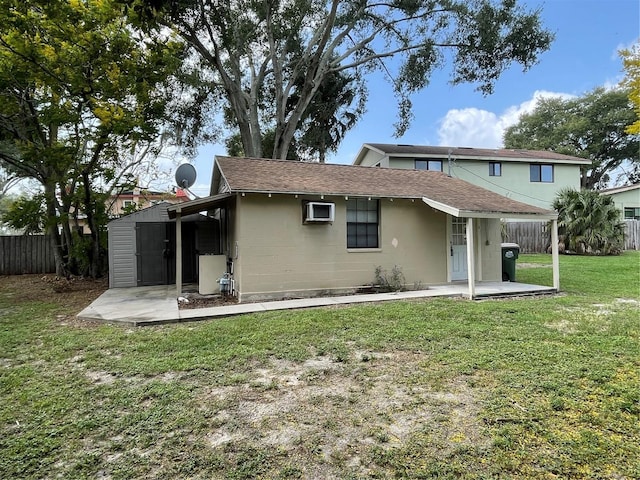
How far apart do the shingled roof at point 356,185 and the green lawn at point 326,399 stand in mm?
3453

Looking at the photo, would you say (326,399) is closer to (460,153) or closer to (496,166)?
(460,153)

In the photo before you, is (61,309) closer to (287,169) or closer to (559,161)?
(287,169)

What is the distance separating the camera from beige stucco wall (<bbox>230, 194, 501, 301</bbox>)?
28.0 ft

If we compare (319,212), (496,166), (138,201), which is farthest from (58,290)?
(496,166)

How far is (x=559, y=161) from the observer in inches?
967

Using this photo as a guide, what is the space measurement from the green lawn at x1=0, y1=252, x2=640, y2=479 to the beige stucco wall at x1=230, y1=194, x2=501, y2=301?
2.42 metres

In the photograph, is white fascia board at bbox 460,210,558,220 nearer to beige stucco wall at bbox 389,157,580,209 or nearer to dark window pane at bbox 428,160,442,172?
beige stucco wall at bbox 389,157,580,209

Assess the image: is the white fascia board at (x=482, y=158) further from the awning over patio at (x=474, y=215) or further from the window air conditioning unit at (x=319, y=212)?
the window air conditioning unit at (x=319, y=212)

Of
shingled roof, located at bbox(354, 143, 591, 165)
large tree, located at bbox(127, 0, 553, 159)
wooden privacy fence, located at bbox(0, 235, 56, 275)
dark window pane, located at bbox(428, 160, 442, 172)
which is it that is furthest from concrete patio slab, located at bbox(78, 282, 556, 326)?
dark window pane, located at bbox(428, 160, 442, 172)

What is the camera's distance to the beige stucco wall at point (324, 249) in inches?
336

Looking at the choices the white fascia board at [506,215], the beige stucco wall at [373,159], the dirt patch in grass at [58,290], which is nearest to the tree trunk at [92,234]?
the dirt patch in grass at [58,290]

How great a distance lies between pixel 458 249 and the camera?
10766 millimetres

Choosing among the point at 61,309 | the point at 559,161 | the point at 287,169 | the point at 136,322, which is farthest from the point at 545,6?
the point at 61,309

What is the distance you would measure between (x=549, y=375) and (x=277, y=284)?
5965 millimetres
